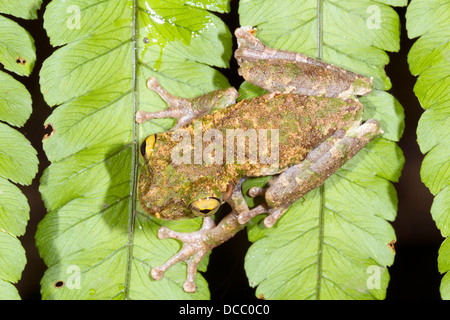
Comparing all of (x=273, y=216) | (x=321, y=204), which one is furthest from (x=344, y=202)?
(x=273, y=216)

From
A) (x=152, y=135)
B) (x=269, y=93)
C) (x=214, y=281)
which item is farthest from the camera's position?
(x=214, y=281)

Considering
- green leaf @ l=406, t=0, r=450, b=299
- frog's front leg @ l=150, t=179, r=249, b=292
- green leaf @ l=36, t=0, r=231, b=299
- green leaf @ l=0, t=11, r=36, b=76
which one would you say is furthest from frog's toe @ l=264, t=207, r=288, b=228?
green leaf @ l=0, t=11, r=36, b=76

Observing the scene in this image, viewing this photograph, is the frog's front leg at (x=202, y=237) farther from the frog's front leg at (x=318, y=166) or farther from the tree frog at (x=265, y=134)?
the frog's front leg at (x=318, y=166)

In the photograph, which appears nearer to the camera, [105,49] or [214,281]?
[105,49]

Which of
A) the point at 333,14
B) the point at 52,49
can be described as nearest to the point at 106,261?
the point at 52,49

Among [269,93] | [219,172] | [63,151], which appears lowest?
[219,172]

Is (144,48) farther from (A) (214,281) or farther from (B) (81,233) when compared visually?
(A) (214,281)

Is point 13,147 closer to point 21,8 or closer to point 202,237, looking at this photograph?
point 21,8
